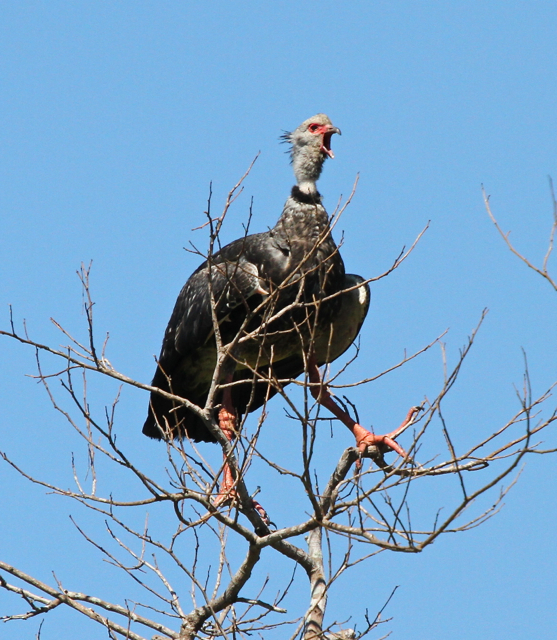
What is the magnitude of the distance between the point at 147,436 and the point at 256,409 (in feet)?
2.38

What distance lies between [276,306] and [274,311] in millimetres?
30

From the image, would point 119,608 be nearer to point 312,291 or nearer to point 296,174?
point 312,291

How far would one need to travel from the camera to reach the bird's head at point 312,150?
6148mm

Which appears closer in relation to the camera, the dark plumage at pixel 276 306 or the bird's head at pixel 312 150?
the dark plumage at pixel 276 306

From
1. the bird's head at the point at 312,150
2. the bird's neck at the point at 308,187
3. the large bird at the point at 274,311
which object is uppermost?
the bird's head at the point at 312,150

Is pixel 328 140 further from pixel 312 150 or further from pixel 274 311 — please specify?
pixel 274 311

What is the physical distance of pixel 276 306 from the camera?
5320 mm

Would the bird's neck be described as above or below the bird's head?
below

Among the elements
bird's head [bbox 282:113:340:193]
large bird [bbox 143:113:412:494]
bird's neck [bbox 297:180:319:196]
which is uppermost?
bird's head [bbox 282:113:340:193]

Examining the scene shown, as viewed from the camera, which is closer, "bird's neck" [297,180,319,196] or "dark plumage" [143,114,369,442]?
"dark plumage" [143,114,369,442]

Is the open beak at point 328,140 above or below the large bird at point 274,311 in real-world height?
above

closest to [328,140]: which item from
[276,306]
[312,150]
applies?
[312,150]

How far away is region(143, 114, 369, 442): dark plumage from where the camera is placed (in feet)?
17.9

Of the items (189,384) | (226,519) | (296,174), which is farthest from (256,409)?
(226,519)
